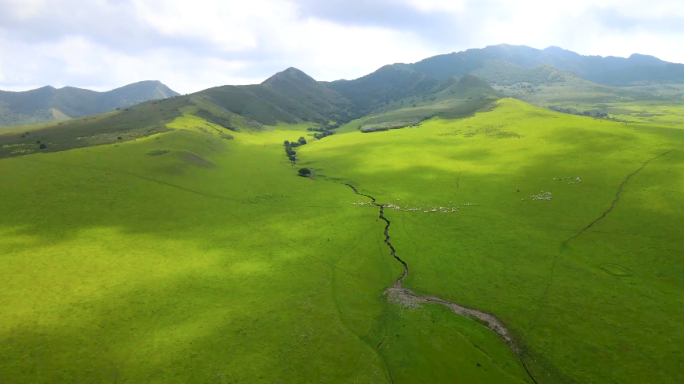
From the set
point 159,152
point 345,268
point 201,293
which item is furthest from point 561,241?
point 159,152

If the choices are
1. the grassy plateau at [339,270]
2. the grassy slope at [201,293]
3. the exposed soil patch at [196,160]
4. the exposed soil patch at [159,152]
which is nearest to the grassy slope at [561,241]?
the grassy plateau at [339,270]

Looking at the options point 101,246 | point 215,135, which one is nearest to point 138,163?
point 101,246

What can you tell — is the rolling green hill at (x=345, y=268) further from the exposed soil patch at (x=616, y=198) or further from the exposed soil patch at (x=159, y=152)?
the exposed soil patch at (x=159, y=152)

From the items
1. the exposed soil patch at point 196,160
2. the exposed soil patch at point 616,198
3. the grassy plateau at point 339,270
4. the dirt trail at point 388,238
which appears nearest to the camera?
the grassy plateau at point 339,270

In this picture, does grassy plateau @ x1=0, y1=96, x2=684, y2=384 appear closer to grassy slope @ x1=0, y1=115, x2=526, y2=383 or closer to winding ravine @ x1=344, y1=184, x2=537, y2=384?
grassy slope @ x1=0, y1=115, x2=526, y2=383

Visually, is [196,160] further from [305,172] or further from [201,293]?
[201,293]

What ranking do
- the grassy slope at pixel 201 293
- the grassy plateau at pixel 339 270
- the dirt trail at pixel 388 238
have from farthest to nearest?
the dirt trail at pixel 388 238
the grassy plateau at pixel 339 270
the grassy slope at pixel 201 293
